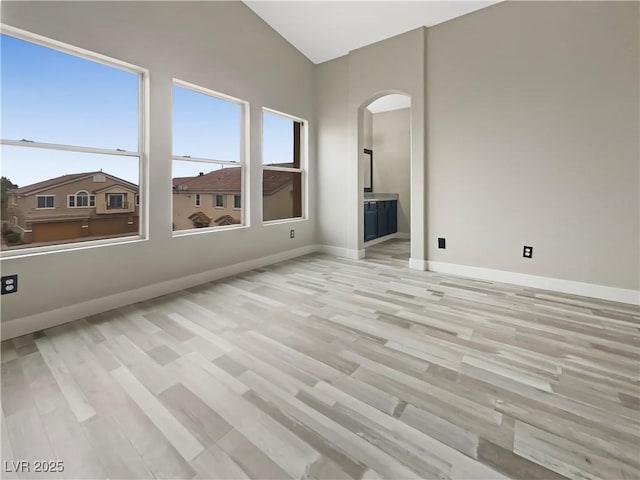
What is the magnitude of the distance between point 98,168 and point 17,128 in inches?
21.2

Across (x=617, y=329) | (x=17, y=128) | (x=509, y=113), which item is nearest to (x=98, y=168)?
(x=17, y=128)

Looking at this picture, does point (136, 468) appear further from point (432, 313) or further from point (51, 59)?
point (51, 59)

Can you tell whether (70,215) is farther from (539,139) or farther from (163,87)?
(539,139)

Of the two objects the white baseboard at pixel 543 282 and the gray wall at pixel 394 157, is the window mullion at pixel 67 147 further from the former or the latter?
the gray wall at pixel 394 157

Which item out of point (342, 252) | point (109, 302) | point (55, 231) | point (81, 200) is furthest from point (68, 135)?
point (342, 252)

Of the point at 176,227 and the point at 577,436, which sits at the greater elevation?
the point at 176,227

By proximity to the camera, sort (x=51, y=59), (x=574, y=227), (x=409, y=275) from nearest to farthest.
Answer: (x=51, y=59) → (x=574, y=227) → (x=409, y=275)

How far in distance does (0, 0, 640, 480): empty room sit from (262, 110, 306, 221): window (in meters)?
0.05

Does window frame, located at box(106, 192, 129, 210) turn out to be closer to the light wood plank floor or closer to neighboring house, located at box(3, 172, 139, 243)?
neighboring house, located at box(3, 172, 139, 243)

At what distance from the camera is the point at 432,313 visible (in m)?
2.50

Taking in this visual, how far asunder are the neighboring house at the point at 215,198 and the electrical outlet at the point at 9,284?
49.9 inches

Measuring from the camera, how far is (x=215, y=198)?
3.58 meters

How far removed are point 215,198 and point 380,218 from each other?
3.38 meters

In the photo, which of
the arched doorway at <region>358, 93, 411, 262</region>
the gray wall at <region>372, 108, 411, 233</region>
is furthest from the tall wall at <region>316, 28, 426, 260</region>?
the gray wall at <region>372, 108, 411, 233</region>
